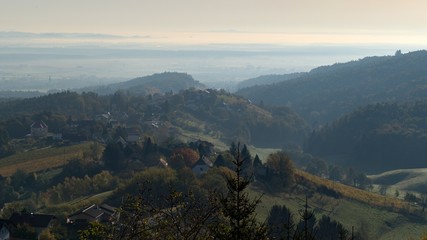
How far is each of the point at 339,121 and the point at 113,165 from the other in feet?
277

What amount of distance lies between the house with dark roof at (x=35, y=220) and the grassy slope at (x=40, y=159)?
25.9 m

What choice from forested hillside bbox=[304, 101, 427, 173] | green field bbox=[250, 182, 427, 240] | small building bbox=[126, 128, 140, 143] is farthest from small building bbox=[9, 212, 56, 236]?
forested hillside bbox=[304, 101, 427, 173]

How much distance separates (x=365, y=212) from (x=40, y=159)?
3823 cm

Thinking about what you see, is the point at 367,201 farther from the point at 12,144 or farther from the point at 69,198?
the point at 12,144

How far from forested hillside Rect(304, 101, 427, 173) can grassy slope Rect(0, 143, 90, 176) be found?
187 feet

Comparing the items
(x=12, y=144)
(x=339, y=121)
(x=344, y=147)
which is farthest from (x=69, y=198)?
(x=339, y=121)

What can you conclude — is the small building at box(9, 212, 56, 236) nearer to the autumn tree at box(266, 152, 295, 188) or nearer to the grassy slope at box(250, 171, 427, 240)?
the grassy slope at box(250, 171, 427, 240)

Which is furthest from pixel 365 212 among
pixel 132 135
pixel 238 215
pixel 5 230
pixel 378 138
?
pixel 378 138

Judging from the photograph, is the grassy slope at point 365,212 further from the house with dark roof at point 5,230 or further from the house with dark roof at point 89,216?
the house with dark roof at point 5,230

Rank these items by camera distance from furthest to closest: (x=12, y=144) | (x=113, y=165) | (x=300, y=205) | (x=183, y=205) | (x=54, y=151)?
(x=12, y=144) < (x=54, y=151) < (x=113, y=165) < (x=300, y=205) < (x=183, y=205)

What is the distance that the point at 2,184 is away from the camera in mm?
53906

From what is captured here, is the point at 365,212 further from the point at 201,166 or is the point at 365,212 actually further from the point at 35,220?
the point at 35,220

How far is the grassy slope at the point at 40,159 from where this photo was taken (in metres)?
61.0

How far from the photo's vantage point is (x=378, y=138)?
117 meters
